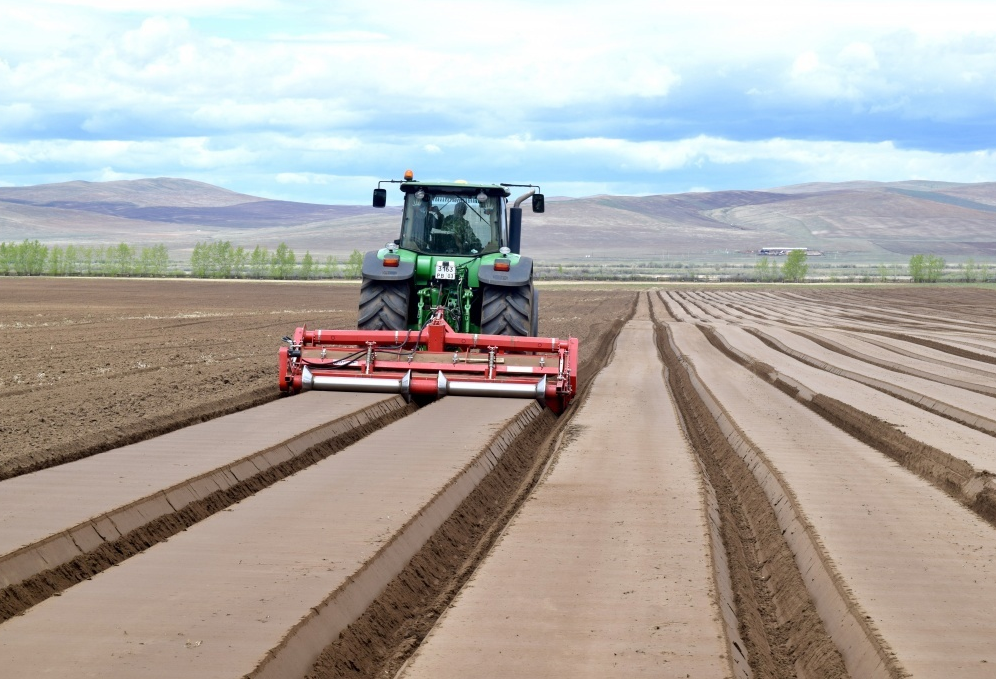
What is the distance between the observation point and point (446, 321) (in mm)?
10852

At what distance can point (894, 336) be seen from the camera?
70.7ft

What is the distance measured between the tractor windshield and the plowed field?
1952mm

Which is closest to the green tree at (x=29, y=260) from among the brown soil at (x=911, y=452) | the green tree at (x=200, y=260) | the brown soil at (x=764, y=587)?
the green tree at (x=200, y=260)

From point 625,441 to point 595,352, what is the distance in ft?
29.0

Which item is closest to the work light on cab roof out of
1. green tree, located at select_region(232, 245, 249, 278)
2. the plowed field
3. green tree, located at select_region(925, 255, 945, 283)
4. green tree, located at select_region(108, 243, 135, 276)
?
the plowed field

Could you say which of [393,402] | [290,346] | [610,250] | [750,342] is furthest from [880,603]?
[610,250]

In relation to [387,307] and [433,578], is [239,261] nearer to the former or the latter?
[387,307]

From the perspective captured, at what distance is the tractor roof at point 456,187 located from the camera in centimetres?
1126

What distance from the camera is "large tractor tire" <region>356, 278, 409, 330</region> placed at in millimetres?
11242

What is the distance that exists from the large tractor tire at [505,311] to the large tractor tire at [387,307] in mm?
815

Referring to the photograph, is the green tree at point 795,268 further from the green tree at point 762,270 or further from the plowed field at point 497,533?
the plowed field at point 497,533

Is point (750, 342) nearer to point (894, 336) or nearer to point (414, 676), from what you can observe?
point (894, 336)

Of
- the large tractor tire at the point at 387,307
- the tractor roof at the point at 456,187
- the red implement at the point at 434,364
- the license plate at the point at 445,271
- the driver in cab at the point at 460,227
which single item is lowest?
the red implement at the point at 434,364

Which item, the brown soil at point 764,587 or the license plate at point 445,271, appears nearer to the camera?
the brown soil at point 764,587
